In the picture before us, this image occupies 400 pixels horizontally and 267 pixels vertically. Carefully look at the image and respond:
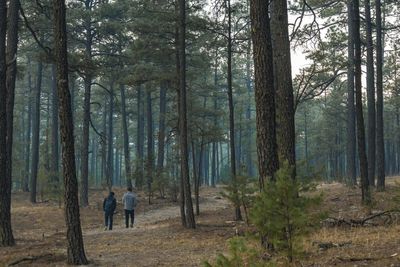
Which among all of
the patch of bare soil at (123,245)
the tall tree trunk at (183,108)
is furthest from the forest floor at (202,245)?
the tall tree trunk at (183,108)

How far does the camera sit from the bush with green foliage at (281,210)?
6.16m

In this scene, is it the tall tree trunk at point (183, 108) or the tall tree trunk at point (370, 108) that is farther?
the tall tree trunk at point (370, 108)

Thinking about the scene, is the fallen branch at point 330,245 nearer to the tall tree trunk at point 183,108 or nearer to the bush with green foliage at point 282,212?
the bush with green foliage at point 282,212

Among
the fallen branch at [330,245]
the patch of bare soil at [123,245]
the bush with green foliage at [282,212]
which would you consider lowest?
the patch of bare soil at [123,245]

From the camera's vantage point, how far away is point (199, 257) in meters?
9.95

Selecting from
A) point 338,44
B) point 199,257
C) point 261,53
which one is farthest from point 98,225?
point 338,44

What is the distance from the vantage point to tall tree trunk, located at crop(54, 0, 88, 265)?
9.72 metres

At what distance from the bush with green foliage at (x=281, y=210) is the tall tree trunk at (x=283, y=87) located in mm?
3962

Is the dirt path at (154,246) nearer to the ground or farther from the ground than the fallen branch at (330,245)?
nearer to the ground

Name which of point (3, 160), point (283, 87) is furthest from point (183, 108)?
point (3, 160)

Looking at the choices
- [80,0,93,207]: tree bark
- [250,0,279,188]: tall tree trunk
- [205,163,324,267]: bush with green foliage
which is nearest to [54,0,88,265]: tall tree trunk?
[250,0,279,188]: tall tree trunk

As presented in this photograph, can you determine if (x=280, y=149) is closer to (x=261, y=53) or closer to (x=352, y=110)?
(x=261, y=53)

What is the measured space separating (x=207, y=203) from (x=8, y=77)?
18.9 m

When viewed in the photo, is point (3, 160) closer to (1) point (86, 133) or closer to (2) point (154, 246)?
(2) point (154, 246)
